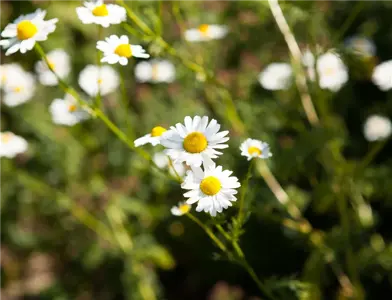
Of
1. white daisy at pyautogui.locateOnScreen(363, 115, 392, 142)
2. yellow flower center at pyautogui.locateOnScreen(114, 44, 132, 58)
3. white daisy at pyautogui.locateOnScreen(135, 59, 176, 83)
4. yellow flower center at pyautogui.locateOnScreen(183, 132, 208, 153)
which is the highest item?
white daisy at pyautogui.locateOnScreen(135, 59, 176, 83)

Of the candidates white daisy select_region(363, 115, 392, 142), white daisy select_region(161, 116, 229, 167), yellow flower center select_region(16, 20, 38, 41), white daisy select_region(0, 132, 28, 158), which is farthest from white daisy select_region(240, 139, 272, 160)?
white daisy select_region(0, 132, 28, 158)

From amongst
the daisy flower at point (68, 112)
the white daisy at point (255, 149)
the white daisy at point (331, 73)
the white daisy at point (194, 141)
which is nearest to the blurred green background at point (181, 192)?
the white daisy at point (331, 73)

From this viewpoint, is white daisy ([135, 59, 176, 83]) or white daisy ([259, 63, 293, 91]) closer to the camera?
white daisy ([259, 63, 293, 91])

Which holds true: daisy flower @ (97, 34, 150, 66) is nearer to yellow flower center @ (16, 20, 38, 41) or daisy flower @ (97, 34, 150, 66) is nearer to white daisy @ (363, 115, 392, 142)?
yellow flower center @ (16, 20, 38, 41)

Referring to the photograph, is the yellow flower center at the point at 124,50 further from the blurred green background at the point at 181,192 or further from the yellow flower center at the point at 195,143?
the blurred green background at the point at 181,192

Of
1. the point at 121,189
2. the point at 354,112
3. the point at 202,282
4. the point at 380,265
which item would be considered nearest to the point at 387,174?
the point at 380,265

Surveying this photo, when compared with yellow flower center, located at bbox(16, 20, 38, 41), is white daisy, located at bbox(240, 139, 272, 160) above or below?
below
